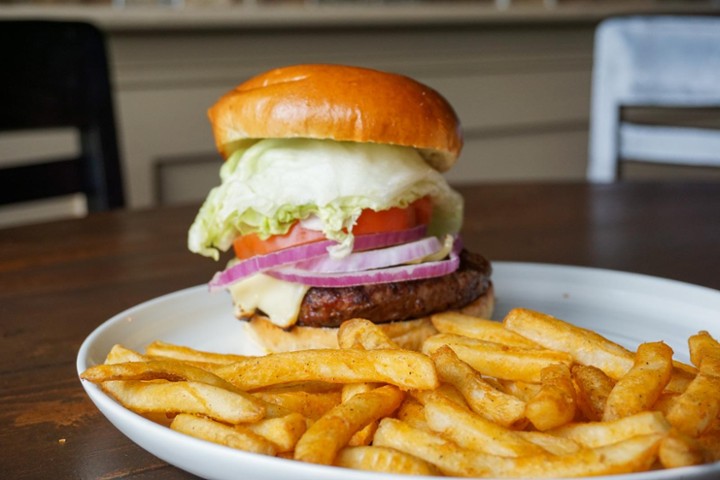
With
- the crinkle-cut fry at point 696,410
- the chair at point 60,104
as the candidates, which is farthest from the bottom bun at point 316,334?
the chair at point 60,104

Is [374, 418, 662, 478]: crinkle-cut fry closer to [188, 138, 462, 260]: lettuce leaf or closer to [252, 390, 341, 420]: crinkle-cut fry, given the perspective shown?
[252, 390, 341, 420]: crinkle-cut fry

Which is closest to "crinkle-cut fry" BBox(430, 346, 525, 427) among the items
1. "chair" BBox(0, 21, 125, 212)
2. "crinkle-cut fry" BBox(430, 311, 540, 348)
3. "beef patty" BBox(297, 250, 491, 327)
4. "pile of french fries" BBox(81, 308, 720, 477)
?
"pile of french fries" BBox(81, 308, 720, 477)

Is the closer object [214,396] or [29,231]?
[214,396]

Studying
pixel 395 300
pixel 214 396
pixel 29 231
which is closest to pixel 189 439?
pixel 214 396

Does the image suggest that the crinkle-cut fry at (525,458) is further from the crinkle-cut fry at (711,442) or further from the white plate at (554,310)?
the white plate at (554,310)

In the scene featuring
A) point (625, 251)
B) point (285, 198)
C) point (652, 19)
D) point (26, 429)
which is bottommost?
point (625, 251)

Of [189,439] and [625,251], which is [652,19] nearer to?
[625,251]
